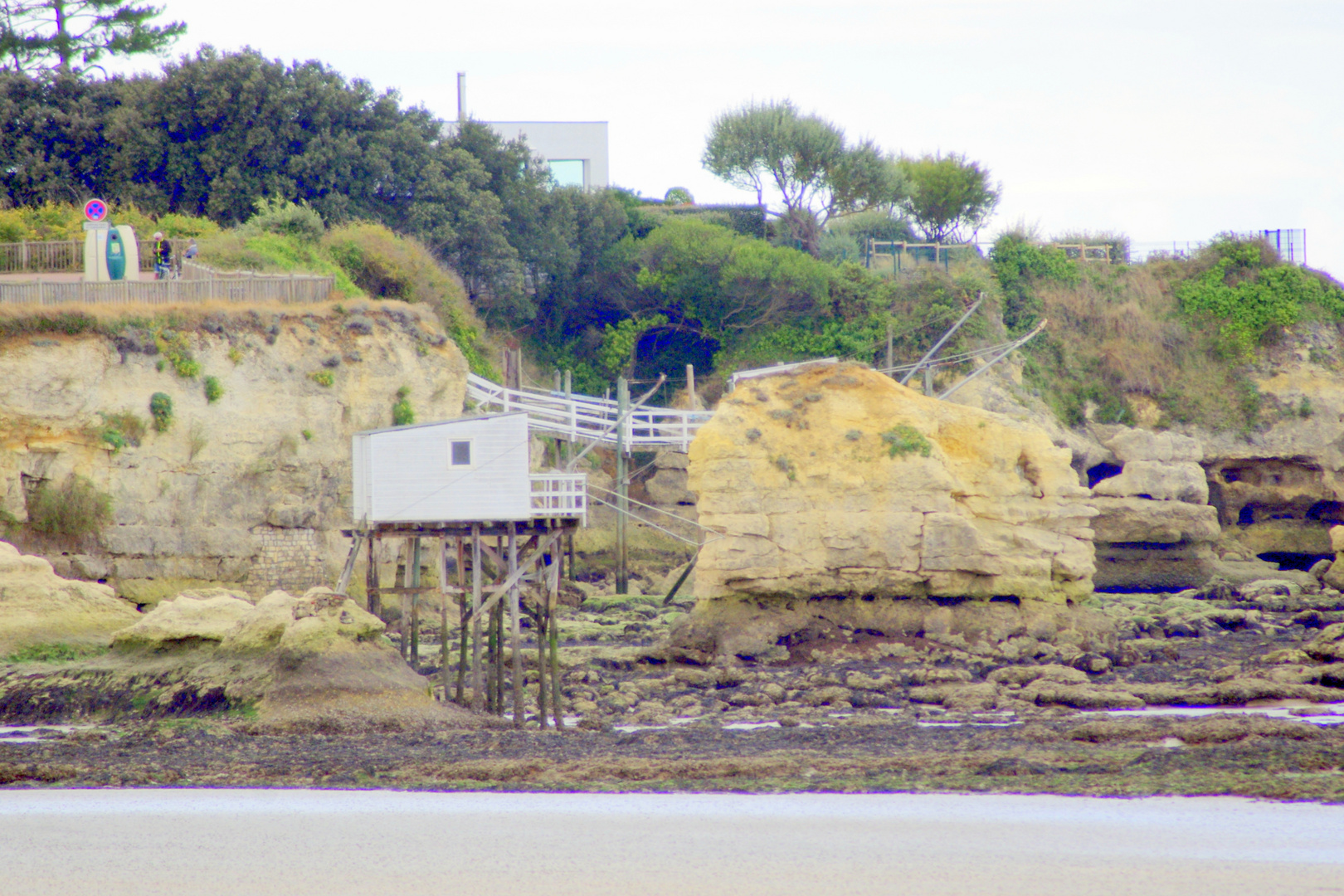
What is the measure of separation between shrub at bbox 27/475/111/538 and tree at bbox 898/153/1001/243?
37.6 metres

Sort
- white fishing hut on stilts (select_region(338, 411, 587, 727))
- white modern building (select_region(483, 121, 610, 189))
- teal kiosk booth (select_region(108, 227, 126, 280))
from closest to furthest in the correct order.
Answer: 1. white fishing hut on stilts (select_region(338, 411, 587, 727))
2. teal kiosk booth (select_region(108, 227, 126, 280))
3. white modern building (select_region(483, 121, 610, 189))

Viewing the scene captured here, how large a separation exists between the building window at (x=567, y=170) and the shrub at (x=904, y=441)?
36.3m

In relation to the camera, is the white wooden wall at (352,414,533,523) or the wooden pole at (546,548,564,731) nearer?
the wooden pole at (546,548,564,731)

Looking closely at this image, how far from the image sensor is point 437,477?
21797 millimetres

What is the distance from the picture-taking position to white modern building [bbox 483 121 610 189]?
200 feet

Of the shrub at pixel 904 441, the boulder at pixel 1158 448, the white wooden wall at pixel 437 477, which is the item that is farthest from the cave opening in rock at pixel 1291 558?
the white wooden wall at pixel 437 477

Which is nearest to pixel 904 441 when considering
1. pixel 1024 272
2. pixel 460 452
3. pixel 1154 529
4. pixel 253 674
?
pixel 460 452

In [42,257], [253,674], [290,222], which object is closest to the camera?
[253,674]

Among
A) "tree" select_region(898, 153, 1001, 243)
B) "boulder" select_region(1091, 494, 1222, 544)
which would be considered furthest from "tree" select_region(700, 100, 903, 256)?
"boulder" select_region(1091, 494, 1222, 544)

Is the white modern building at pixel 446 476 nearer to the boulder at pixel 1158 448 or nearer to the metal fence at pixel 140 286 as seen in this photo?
the metal fence at pixel 140 286

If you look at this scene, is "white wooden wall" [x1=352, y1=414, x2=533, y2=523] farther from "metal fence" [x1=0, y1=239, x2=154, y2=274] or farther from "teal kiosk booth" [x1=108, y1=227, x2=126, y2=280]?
A: "metal fence" [x1=0, y1=239, x2=154, y2=274]

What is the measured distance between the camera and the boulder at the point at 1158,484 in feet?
135

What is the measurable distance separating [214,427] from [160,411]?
1258 mm

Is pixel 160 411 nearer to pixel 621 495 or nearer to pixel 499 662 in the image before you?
pixel 621 495
